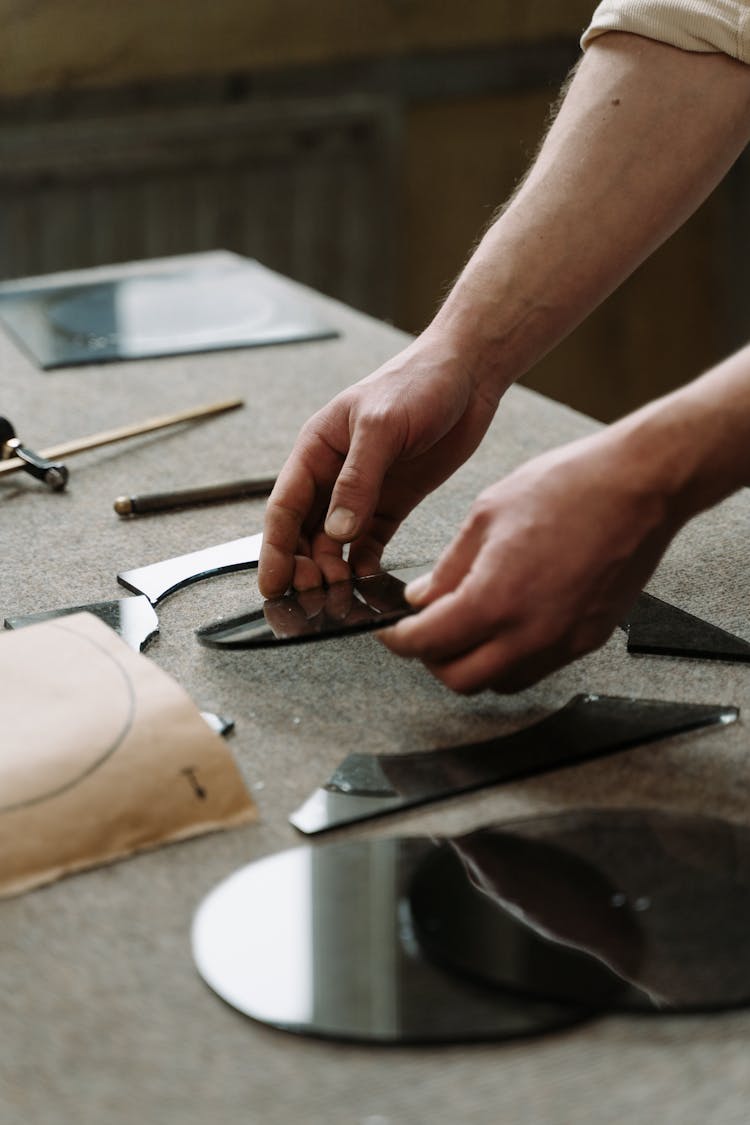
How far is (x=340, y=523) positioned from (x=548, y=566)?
0.22m

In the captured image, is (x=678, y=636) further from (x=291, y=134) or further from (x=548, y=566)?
(x=291, y=134)

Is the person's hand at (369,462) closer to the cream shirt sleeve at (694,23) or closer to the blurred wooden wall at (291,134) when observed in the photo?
the cream shirt sleeve at (694,23)

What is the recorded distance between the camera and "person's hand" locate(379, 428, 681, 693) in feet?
1.98

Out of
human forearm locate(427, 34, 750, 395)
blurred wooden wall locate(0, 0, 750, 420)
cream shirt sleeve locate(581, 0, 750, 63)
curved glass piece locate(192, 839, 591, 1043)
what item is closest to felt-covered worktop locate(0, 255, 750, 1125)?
curved glass piece locate(192, 839, 591, 1043)

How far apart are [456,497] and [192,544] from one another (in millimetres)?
204

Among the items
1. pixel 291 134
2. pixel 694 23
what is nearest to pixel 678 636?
pixel 694 23

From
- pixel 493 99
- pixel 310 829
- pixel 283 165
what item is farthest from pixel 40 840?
pixel 493 99

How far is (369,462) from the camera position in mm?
807

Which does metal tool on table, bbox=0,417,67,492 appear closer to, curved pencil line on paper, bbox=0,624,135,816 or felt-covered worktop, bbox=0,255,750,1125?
felt-covered worktop, bbox=0,255,750,1125

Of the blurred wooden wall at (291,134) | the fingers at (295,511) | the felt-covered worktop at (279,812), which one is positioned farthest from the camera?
the blurred wooden wall at (291,134)

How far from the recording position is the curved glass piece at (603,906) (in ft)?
1.52

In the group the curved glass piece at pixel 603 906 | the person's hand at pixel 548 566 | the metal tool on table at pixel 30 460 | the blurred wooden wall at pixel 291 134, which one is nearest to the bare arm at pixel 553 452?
the person's hand at pixel 548 566

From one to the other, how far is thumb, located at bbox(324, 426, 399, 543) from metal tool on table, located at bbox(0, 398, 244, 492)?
0.28 metres

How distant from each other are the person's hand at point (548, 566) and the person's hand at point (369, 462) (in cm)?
17
